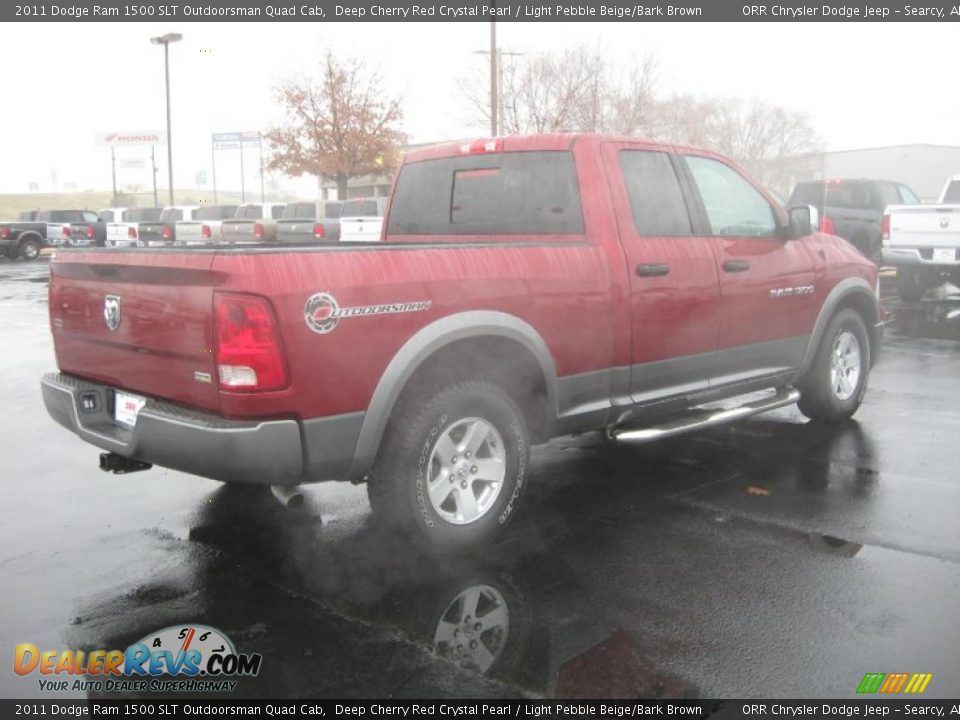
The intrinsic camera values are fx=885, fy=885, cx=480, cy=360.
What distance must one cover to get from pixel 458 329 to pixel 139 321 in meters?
1.40

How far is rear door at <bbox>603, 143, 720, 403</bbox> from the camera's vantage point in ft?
15.9

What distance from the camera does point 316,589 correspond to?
3.78 metres

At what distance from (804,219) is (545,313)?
2.40m

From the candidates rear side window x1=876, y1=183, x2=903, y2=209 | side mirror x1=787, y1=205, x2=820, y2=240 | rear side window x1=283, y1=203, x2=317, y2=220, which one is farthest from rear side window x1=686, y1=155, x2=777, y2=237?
rear side window x1=283, y1=203, x2=317, y2=220

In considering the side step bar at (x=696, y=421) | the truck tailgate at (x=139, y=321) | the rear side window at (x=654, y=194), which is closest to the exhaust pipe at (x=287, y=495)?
the truck tailgate at (x=139, y=321)

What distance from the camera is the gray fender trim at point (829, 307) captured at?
617 centimetres

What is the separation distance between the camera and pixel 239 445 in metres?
3.48

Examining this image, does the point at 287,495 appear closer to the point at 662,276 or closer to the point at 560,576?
the point at 560,576

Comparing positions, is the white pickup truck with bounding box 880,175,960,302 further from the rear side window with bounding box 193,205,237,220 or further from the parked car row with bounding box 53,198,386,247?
the rear side window with bounding box 193,205,237,220

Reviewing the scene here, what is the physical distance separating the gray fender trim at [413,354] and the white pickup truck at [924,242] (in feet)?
35.9

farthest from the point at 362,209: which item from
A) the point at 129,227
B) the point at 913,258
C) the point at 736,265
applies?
the point at 736,265

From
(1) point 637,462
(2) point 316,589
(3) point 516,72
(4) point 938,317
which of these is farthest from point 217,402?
(3) point 516,72

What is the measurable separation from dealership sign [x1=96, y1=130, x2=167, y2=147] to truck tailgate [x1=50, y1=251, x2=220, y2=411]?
89.0 meters

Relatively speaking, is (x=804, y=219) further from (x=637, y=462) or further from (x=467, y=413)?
(x=467, y=413)
